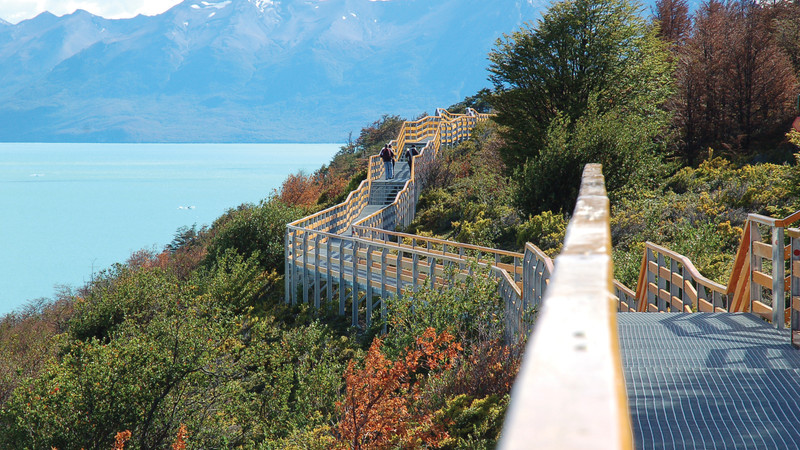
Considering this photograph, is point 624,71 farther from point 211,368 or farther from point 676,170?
point 211,368

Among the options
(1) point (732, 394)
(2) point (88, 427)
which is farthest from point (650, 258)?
(2) point (88, 427)

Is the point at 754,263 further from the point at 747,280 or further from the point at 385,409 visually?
the point at 385,409

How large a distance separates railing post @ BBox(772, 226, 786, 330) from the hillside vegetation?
2.60 metres

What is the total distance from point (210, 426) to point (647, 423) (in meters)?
9.80

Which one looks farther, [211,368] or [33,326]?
[33,326]

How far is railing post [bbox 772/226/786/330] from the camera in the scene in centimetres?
618

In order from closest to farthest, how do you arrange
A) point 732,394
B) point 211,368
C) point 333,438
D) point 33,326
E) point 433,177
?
point 732,394 < point 333,438 < point 211,368 < point 33,326 < point 433,177

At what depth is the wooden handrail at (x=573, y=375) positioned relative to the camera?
71cm

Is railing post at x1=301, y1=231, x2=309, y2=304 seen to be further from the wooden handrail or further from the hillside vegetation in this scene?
the wooden handrail

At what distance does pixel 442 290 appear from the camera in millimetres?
13562

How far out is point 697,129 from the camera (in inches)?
1035

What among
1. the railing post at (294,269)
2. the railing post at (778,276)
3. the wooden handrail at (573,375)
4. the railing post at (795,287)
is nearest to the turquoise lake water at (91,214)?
the railing post at (294,269)

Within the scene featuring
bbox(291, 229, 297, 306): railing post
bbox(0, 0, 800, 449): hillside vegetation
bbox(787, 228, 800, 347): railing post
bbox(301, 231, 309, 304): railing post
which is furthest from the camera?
bbox(291, 229, 297, 306): railing post

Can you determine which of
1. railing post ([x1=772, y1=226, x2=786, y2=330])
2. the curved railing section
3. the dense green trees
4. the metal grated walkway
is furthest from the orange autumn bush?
the dense green trees
